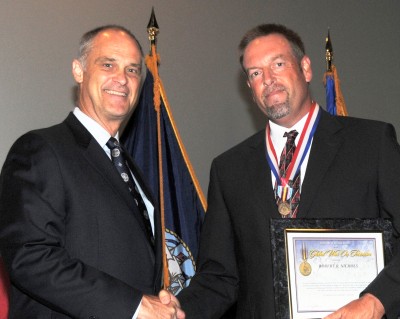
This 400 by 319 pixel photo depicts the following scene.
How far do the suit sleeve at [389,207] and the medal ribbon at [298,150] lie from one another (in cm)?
35

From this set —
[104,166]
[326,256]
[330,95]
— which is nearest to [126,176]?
[104,166]

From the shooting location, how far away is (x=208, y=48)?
5609 millimetres

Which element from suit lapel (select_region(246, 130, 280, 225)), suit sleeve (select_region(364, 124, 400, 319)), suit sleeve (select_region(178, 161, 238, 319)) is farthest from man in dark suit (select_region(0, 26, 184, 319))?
suit sleeve (select_region(364, 124, 400, 319))

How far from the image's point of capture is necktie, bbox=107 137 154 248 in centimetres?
310

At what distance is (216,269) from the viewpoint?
3465 mm

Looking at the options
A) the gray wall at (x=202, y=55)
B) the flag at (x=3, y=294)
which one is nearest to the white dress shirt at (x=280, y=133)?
the flag at (x=3, y=294)

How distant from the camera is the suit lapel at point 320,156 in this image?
10.2 ft

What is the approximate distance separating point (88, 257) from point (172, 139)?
1826 millimetres

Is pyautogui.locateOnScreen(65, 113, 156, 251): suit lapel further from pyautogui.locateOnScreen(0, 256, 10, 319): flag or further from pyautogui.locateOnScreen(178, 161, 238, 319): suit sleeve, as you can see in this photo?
pyautogui.locateOnScreen(0, 256, 10, 319): flag

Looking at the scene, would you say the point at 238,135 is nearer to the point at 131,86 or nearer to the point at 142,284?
the point at 131,86

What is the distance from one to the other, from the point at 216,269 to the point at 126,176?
2.34ft

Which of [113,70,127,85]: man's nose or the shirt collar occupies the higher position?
[113,70,127,85]: man's nose

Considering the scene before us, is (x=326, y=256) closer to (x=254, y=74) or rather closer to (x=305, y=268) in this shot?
(x=305, y=268)

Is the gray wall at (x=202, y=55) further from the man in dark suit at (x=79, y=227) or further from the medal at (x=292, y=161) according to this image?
the medal at (x=292, y=161)
